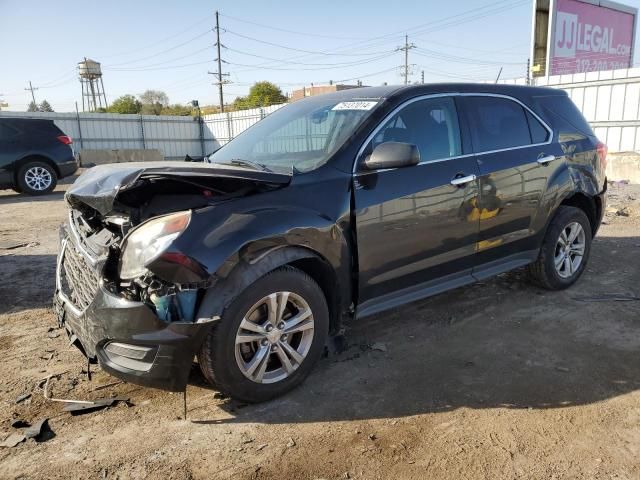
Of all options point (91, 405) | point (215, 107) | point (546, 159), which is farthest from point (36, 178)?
point (215, 107)

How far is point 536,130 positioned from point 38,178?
11.6 meters

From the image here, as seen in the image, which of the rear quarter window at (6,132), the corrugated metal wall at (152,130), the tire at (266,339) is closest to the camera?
the tire at (266,339)

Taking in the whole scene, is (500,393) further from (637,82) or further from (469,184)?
(637,82)

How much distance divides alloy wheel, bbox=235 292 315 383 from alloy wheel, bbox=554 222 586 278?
9.57ft

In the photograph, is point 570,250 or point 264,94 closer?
point 570,250

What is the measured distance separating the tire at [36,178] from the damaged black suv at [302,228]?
9.74 metres

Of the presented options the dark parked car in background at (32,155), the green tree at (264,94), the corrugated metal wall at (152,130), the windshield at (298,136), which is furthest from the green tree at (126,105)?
the windshield at (298,136)

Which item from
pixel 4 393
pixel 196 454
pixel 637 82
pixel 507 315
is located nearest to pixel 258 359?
pixel 196 454

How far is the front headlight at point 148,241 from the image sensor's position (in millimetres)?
2531

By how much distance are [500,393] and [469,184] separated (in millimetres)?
1552

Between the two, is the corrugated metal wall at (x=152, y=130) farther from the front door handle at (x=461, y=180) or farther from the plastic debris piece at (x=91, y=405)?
the plastic debris piece at (x=91, y=405)

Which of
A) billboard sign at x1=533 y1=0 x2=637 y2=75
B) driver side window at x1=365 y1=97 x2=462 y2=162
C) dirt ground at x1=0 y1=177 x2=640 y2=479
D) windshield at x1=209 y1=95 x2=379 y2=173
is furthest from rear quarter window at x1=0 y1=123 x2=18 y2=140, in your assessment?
billboard sign at x1=533 y1=0 x2=637 y2=75

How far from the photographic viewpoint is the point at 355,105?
144 inches

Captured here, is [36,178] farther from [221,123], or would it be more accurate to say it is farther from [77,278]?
[221,123]
